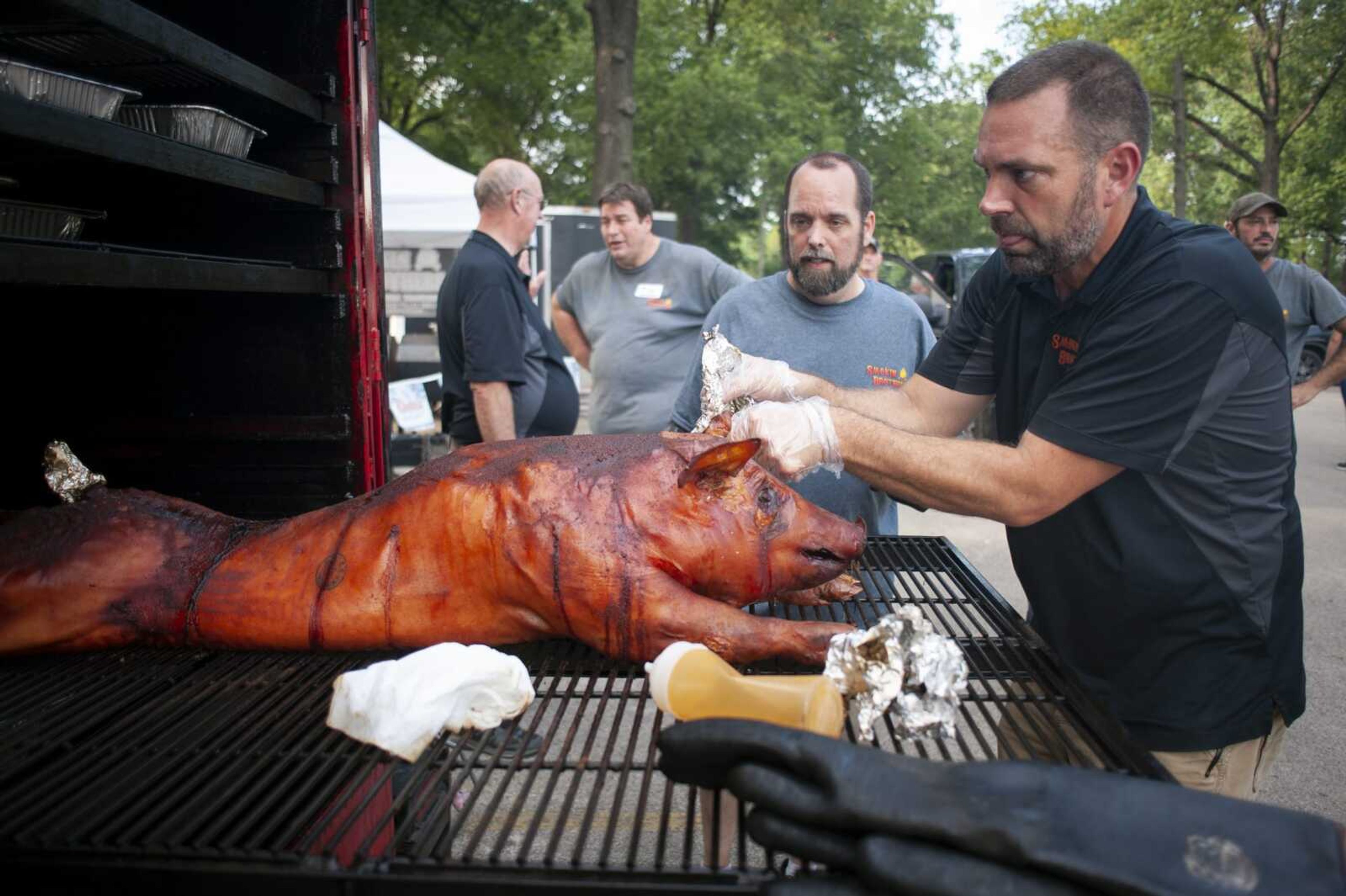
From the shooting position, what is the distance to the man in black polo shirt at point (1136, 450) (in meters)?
2.09

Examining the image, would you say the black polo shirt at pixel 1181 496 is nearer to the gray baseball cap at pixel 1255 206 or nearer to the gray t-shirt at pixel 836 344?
the gray t-shirt at pixel 836 344

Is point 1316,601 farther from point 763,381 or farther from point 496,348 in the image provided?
point 496,348

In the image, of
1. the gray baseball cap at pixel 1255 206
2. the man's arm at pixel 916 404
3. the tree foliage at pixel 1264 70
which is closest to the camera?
the man's arm at pixel 916 404

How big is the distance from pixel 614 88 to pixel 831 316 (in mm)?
7958

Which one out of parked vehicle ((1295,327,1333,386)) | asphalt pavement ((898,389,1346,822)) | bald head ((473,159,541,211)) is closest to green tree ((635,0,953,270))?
parked vehicle ((1295,327,1333,386))

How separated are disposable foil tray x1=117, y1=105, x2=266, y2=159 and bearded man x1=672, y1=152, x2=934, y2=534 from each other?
70.2 inches

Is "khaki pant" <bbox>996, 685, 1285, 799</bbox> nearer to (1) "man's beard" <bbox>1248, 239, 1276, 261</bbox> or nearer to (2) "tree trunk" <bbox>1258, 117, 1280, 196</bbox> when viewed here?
(1) "man's beard" <bbox>1248, 239, 1276, 261</bbox>

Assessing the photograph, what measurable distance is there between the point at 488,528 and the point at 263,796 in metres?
0.82

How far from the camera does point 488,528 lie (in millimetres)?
2168

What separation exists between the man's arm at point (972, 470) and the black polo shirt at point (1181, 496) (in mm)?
71

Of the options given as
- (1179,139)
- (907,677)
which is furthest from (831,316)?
(1179,139)

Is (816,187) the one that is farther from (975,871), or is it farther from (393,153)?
(393,153)

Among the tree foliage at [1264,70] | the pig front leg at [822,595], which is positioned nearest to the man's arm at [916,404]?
the pig front leg at [822,595]

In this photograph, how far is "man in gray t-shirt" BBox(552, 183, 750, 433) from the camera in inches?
212
